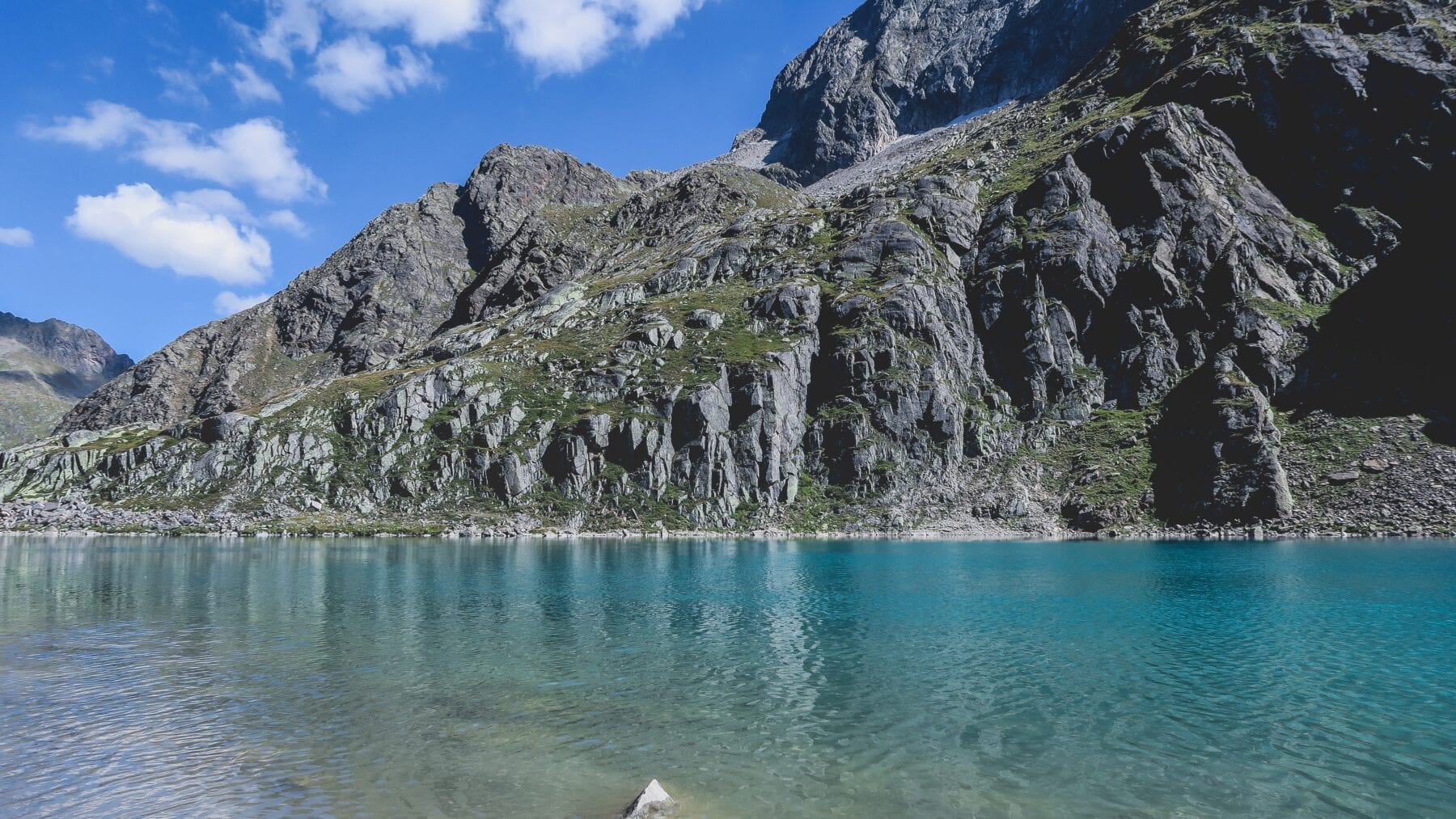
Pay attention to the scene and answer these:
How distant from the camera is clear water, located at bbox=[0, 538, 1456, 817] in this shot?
839 inches

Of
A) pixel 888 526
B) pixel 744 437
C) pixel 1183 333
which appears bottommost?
pixel 888 526

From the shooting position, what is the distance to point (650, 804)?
19.5 meters

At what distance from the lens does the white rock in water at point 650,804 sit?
19188 millimetres

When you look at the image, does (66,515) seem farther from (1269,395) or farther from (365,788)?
(1269,395)

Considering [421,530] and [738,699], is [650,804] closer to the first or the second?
[738,699]

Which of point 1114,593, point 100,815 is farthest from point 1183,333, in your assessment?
point 100,815

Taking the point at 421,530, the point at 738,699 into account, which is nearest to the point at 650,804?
the point at 738,699

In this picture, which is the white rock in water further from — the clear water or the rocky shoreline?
the rocky shoreline

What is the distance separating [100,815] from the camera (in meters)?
19.6

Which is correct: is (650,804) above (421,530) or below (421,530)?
above

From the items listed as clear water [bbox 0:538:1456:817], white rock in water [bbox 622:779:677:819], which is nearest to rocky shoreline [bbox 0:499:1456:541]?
clear water [bbox 0:538:1456:817]

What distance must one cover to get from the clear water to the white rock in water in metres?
0.93

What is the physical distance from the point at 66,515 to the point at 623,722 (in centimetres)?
20214

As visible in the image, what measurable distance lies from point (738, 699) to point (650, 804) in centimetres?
1253
